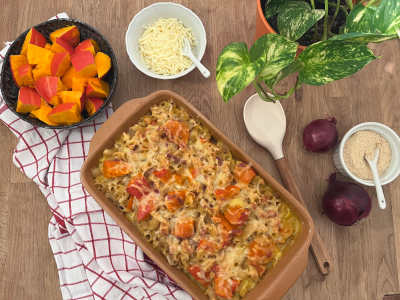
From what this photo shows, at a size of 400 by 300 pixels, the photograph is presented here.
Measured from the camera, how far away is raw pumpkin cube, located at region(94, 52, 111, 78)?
1.59m

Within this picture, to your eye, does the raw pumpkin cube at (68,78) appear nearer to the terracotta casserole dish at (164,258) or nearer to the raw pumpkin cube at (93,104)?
the raw pumpkin cube at (93,104)

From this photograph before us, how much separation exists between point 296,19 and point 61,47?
0.96m

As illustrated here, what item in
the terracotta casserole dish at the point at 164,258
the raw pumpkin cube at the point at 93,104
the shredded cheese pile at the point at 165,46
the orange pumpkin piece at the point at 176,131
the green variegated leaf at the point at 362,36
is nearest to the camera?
the green variegated leaf at the point at 362,36

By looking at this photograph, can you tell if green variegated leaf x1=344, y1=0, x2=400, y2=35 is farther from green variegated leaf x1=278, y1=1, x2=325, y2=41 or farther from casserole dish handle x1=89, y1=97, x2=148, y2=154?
casserole dish handle x1=89, y1=97, x2=148, y2=154

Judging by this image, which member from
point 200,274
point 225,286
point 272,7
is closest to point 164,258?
point 200,274

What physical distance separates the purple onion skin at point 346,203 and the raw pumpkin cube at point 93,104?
1.05 metres

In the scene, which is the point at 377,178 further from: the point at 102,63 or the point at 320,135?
the point at 102,63

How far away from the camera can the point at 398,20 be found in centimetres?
107

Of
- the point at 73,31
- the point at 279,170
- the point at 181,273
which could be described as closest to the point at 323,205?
the point at 279,170

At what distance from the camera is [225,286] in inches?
54.6

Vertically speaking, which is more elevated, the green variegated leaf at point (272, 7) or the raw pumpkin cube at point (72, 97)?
the green variegated leaf at point (272, 7)

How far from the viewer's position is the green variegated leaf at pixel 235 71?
1.08m

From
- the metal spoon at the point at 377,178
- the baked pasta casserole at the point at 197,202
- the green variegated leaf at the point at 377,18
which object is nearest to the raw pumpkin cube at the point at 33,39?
the baked pasta casserole at the point at 197,202

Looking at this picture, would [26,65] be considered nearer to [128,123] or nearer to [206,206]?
[128,123]
